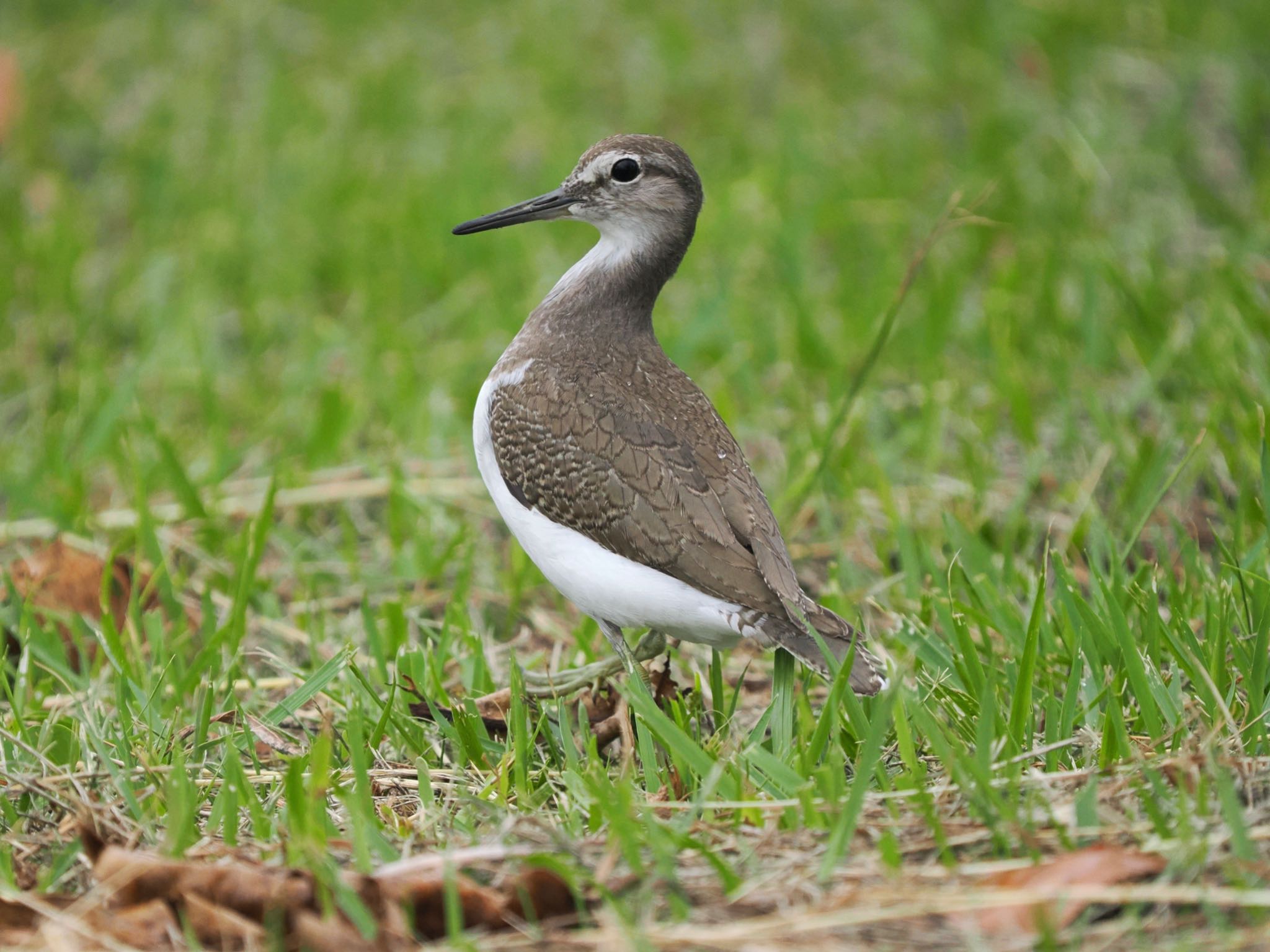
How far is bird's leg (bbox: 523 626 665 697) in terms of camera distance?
158 inches

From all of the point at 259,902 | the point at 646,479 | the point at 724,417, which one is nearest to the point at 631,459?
the point at 646,479

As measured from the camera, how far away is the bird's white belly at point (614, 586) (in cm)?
360

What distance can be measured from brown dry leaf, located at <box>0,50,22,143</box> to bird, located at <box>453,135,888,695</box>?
19.6ft

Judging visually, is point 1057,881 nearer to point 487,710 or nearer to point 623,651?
point 623,651

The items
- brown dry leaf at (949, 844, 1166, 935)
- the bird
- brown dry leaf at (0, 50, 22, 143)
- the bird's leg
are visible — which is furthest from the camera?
brown dry leaf at (0, 50, 22, 143)

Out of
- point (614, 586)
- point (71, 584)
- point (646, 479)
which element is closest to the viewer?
point (614, 586)

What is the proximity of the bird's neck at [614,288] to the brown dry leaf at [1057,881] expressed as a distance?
2.20 metres

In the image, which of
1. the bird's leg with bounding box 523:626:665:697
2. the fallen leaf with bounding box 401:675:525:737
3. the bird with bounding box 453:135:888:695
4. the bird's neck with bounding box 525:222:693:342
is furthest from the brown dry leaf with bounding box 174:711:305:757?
the bird's neck with bounding box 525:222:693:342

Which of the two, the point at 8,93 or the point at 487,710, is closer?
the point at 487,710

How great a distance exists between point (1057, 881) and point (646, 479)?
1622 mm

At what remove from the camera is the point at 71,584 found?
460cm

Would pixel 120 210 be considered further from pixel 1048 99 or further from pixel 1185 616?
pixel 1185 616

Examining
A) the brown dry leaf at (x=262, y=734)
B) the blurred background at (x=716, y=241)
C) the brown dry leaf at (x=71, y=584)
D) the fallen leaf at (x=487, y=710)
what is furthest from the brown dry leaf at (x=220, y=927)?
the blurred background at (x=716, y=241)

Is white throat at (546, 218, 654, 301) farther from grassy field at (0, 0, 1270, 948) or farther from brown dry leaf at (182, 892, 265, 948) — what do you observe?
brown dry leaf at (182, 892, 265, 948)
